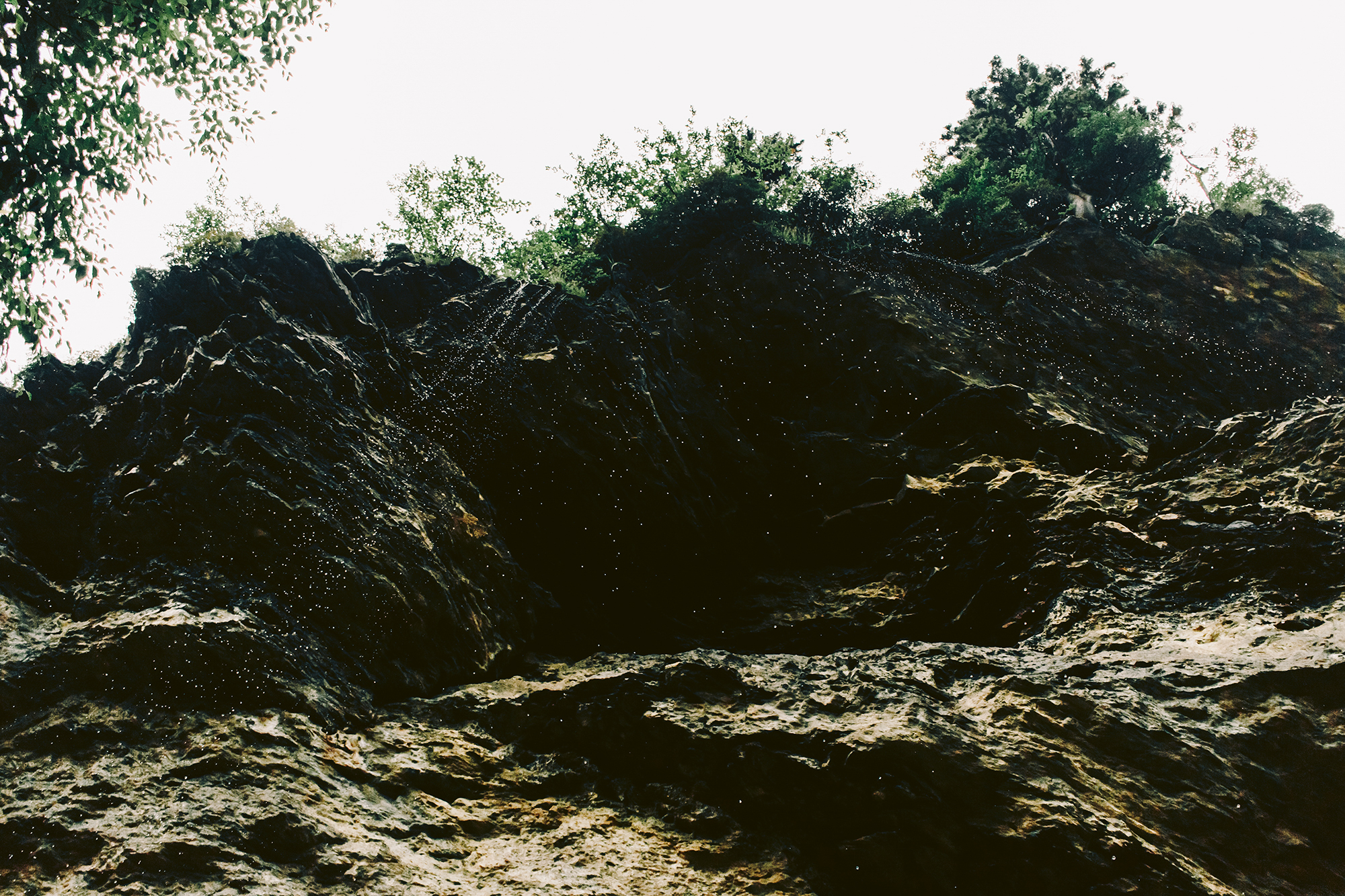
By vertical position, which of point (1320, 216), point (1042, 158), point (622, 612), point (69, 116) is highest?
point (1042, 158)

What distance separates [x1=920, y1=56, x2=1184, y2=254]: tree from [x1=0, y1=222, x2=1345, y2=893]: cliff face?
29.6ft

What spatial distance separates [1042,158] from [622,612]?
27.2 metres

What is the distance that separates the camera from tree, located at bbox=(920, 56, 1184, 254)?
24250 millimetres

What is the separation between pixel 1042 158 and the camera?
28.6 m

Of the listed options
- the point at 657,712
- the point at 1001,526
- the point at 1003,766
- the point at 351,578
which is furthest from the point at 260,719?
Answer: the point at 1001,526

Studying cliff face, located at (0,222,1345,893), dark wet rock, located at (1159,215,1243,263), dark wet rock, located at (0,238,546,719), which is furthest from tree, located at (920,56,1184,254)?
dark wet rock, located at (0,238,546,719)

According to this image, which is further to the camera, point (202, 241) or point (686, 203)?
point (686, 203)

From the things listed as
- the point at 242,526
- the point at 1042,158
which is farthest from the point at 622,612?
the point at 1042,158

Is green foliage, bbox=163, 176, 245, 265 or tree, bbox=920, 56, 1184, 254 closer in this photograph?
green foliage, bbox=163, 176, 245, 265

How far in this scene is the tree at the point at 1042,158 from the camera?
2425cm

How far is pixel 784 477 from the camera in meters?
16.5

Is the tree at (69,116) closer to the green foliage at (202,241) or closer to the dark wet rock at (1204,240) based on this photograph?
the green foliage at (202,241)

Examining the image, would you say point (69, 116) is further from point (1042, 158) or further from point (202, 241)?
point (1042, 158)

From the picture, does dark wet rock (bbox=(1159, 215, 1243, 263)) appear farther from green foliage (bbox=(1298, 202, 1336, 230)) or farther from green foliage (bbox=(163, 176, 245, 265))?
green foliage (bbox=(163, 176, 245, 265))
